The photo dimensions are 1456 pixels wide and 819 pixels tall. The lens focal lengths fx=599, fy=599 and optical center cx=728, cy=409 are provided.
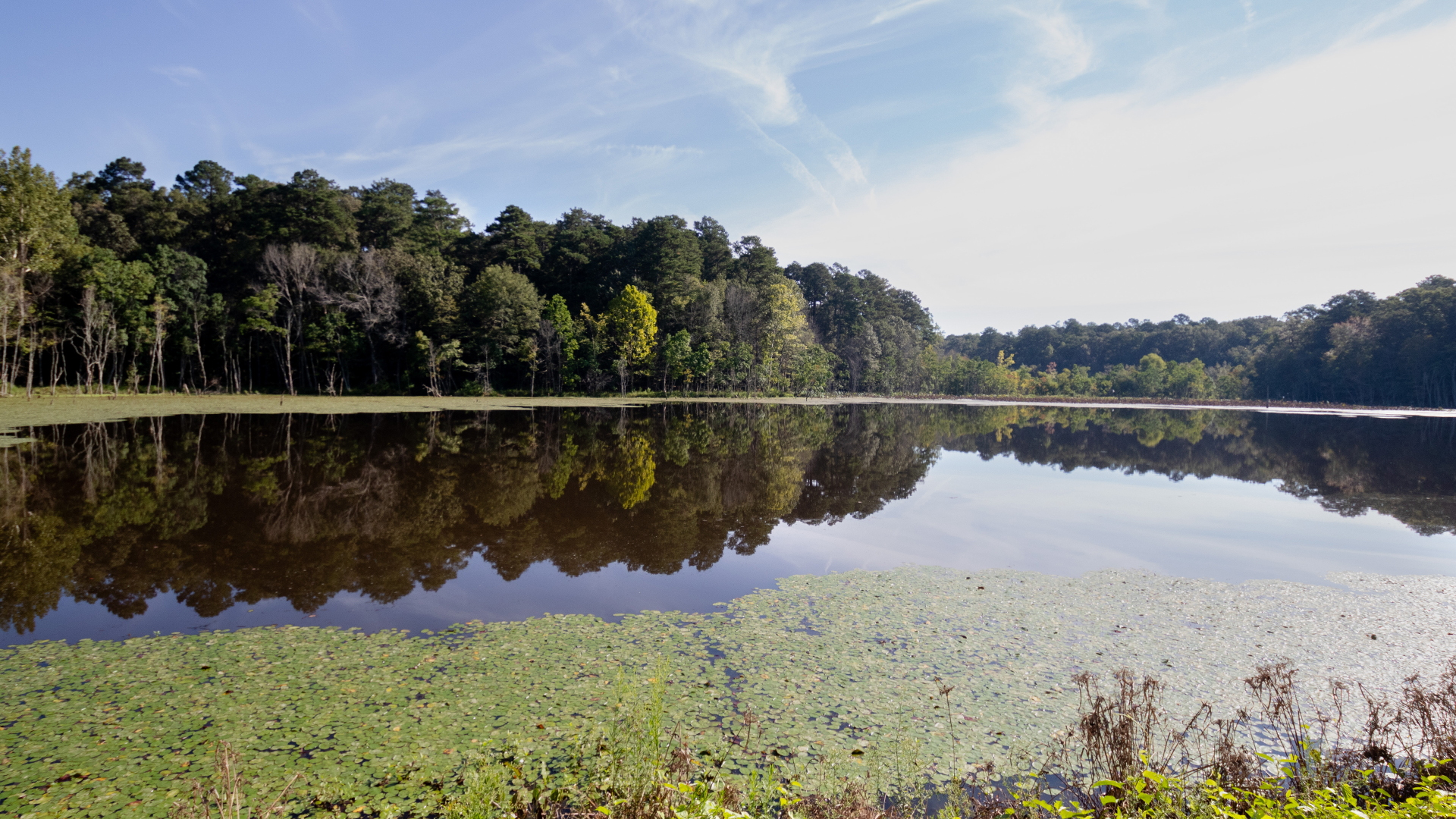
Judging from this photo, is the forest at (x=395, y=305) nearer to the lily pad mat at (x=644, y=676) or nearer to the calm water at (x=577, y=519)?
the calm water at (x=577, y=519)

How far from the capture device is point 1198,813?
3178mm

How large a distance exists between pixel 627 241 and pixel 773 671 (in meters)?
61.3

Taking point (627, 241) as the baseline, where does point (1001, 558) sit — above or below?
below

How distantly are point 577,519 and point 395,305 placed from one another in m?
46.0

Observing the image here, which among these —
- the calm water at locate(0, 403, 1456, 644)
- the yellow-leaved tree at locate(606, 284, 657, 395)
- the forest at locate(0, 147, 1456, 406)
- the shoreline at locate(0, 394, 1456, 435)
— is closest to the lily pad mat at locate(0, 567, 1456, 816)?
the calm water at locate(0, 403, 1456, 644)

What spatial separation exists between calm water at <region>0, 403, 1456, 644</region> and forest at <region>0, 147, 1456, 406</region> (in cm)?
2486

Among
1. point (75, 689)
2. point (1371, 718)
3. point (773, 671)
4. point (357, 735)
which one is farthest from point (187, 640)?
point (1371, 718)

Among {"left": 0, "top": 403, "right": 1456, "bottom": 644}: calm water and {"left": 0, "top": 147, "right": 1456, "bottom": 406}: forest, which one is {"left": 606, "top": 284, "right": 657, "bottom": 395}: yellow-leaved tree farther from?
{"left": 0, "top": 403, "right": 1456, "bottom": 644}: calm water

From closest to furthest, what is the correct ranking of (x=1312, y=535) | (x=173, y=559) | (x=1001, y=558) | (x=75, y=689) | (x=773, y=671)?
(x=75, y=689)
(x=773, y=671)
(x=173, y=559)
(x=1001, y=558)
(x=1312, y=535)

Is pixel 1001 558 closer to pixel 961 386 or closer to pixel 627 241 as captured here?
pixel 627 241

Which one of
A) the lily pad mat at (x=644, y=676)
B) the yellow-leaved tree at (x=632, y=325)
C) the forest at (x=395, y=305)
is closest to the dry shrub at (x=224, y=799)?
the lily pad mat at (x=644, y=676)

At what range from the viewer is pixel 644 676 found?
5.29 meters

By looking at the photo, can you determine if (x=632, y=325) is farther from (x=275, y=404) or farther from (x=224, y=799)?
(x=224, y=799)

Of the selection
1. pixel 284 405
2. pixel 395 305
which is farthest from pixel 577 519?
pixel 395 305
